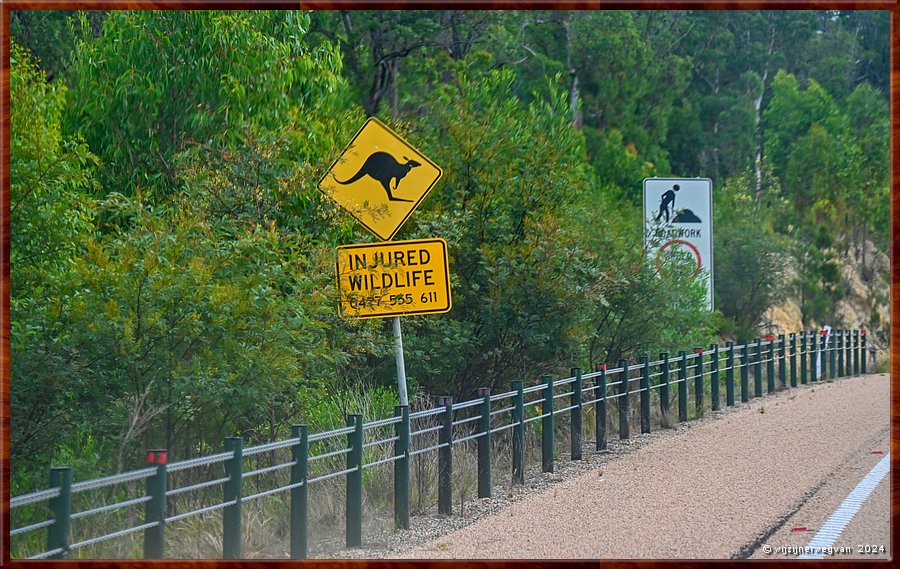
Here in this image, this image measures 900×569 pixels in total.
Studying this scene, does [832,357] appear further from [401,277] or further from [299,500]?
[299,500]

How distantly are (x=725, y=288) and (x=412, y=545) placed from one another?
25447 millimetres

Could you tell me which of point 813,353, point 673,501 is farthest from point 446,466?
point 813,353

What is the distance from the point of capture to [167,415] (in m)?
11.5

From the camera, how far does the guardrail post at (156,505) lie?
7.62m

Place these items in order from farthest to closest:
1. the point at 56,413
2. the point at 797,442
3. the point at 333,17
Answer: the point at 333,17 → the point at 797,442 → the point at 56,413

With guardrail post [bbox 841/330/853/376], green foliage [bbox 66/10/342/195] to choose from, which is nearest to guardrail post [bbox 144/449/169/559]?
green foliage [bbox 66/10/342/195]

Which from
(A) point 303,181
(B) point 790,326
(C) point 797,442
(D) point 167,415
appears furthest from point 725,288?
(D) point 167,415

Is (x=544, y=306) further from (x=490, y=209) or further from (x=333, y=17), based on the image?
(x=333, y=17)

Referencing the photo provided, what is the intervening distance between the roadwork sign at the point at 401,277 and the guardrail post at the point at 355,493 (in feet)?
7.00

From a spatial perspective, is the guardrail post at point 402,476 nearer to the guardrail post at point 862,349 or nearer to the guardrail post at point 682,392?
the guardrail post at point 682,392

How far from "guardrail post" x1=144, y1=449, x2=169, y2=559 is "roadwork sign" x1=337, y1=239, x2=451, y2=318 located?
14.5 feet

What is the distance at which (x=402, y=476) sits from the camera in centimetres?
1059

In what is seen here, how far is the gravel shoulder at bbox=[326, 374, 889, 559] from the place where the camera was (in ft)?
31.1

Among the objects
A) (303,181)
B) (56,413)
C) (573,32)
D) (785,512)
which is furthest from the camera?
(573,32)
